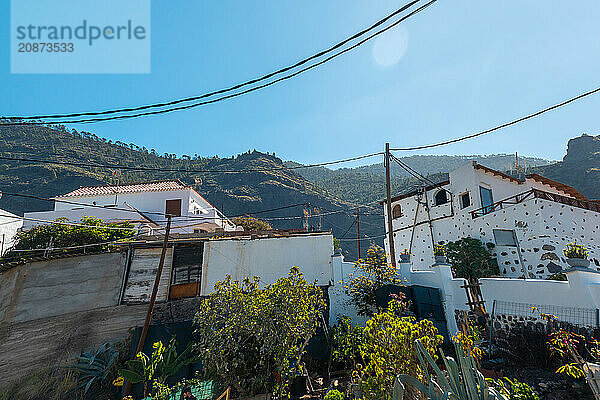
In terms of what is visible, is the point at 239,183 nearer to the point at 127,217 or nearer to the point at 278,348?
the point at 127,217

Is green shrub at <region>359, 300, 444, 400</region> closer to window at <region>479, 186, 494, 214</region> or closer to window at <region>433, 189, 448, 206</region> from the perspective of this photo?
window at <region>479, 186, 494, 214</region>

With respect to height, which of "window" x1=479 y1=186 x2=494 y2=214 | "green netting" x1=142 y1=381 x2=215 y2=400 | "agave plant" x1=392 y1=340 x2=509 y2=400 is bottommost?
"green netting" x1=142 y1=381 x2=215 y2=400

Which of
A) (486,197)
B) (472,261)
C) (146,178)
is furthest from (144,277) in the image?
(146,178)

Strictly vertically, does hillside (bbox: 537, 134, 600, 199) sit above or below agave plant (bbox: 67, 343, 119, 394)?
above

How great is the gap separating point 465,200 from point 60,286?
23.0 metres

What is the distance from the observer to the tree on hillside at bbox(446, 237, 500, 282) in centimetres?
1680

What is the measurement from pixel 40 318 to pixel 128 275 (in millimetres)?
3935

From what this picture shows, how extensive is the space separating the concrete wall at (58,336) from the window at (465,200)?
19.1m

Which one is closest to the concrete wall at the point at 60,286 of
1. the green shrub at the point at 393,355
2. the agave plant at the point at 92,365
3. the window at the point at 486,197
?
the agave plant at the point at 92,365

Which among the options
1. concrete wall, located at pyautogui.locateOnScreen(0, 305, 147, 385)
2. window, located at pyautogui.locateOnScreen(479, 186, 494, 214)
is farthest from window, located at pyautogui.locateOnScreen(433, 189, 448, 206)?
concrete wall, located at pyautogui.locateOnScreen(0, 305, 147, 385)

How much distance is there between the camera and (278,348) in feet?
26.5

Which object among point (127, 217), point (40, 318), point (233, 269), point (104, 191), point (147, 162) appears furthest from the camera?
point (147, 162)

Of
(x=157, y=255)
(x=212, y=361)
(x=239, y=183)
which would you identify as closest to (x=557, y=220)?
(x=212, y=361)

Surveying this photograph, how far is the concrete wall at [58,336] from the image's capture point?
13586 mm
